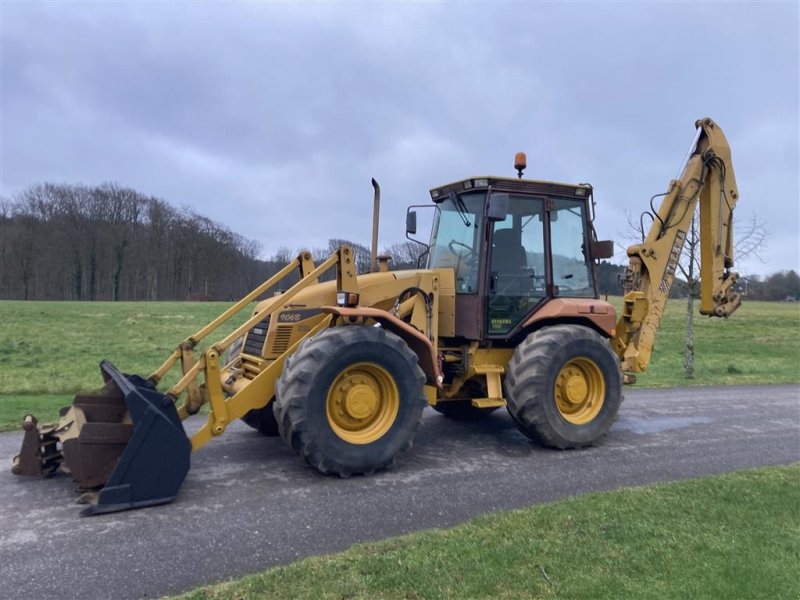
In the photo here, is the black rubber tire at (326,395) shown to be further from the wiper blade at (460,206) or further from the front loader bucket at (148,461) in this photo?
the wiper blade at (460,206)

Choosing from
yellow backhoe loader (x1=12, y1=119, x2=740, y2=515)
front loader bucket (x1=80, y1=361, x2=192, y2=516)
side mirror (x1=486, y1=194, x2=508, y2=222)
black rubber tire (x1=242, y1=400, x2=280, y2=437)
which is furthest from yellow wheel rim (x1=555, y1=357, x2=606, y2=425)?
front loader bucket (x1=80, y1=361, x2=192, y2=516)

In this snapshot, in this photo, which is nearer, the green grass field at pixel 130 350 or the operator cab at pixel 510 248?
the operator cab at pixel 510 248

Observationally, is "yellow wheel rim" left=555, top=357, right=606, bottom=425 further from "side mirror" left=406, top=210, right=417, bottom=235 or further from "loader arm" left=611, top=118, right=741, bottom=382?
"side mirror" left=406, top=210, right=417, bottom=235

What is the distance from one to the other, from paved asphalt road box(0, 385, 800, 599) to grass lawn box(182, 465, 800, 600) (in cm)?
41

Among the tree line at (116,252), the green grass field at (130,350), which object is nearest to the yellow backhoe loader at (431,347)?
the green grass field at (130,350)

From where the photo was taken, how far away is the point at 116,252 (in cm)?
5744

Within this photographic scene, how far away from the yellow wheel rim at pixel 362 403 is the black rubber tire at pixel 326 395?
69 millimetres

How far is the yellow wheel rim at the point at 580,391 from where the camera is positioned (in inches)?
284

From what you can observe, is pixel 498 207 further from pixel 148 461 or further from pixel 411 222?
pixel 148 461

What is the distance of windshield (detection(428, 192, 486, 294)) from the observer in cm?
716

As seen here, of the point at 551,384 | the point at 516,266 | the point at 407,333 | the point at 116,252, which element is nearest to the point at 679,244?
the point at 516,266

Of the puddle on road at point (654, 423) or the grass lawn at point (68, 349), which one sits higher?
the grass lawn at point (68, 349)

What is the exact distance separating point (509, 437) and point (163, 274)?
56.8 m

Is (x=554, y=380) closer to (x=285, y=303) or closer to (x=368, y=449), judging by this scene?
(x=368, y=449)
